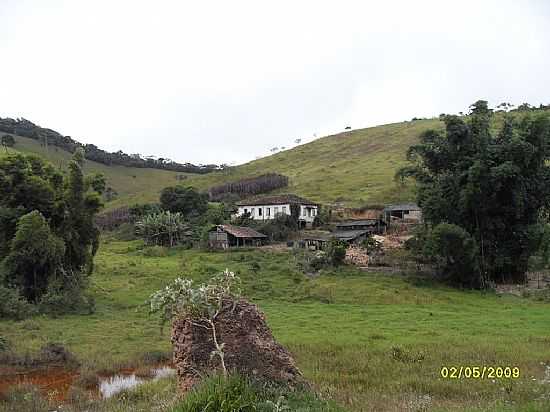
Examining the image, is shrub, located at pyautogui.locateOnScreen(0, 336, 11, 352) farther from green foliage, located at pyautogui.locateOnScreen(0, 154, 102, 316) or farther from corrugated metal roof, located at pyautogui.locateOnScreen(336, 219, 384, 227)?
corrugated metal roof, located at pyautogui.locateOnScreen(336, 219, 384, 227)

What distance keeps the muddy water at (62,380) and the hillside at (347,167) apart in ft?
215

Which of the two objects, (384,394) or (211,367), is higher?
(211,367)

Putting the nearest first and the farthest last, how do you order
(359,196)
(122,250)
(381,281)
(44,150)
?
1. (381,281)
2. (122,250)
3. (359,196)
4. (44,150)

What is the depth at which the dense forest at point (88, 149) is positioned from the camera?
126125 mm

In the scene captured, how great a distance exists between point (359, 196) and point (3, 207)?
60.8 metres

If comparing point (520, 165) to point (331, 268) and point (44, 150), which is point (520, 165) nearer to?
point (331, 268)

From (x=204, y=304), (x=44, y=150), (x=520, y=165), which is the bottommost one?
(x=204, y=304)

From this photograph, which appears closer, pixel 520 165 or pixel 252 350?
pixel 252 350

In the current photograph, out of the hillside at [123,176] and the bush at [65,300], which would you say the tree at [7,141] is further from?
the bush at [65,300]

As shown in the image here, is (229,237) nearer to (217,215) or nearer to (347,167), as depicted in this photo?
(217,215)

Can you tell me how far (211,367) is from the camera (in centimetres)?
1045

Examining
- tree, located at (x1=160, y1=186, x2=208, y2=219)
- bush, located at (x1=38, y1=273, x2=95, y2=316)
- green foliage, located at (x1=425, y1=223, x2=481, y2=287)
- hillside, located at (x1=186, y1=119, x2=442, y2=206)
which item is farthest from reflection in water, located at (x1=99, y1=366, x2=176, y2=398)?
hillside, located at (x1=186, y1=119, x2=442, y2=206)

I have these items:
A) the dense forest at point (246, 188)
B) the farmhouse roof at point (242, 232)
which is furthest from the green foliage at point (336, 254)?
the dense forest at point (246, 188)

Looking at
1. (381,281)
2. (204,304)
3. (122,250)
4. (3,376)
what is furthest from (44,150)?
(204,304)
